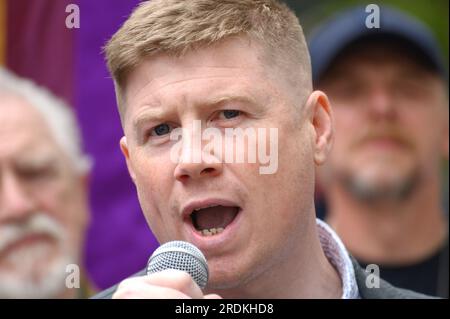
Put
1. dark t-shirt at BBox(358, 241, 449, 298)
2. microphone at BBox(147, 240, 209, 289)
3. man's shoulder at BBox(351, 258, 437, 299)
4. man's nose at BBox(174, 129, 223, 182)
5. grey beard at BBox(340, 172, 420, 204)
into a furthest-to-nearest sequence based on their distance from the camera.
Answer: grey beard at BBox(340, 172, 420, 204) < dark t-shirt at BBox(358, 241, 449, 298) < man's shoulder at BBox(351, 258, 437, 299) < man's nose at BBox(174, 129, 223, 182) < microphone at BBox(147, 240, 209, 289)

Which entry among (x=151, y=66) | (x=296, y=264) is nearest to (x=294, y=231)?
(x=296, y=264)

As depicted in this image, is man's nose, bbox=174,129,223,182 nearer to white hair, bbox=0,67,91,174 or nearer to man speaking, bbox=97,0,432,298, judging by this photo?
man speaking, bbox=97,0,432,298

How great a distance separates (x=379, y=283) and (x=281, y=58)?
0.91m

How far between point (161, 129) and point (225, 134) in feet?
0.75

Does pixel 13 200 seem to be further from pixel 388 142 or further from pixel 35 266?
pixel 388 142

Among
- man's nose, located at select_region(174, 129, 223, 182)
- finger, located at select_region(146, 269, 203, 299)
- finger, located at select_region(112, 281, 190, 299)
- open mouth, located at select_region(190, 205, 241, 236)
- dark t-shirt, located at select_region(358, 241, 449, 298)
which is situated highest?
man's nose, located at select_region(174, 129, 223, 182)

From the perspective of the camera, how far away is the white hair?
6.55 meters

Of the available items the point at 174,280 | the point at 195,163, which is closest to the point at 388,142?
the point at 195,163

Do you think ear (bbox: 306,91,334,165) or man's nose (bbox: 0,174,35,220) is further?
man's nose (bbox: 0,174,35,220)

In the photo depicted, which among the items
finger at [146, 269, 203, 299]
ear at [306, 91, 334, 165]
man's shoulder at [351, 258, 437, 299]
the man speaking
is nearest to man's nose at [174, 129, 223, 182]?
the man speaking

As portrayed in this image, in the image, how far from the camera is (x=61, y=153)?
21.5ft

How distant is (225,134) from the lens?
3.32m

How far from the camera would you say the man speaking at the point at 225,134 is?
10.8 feet

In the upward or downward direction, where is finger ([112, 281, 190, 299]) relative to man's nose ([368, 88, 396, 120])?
downward
